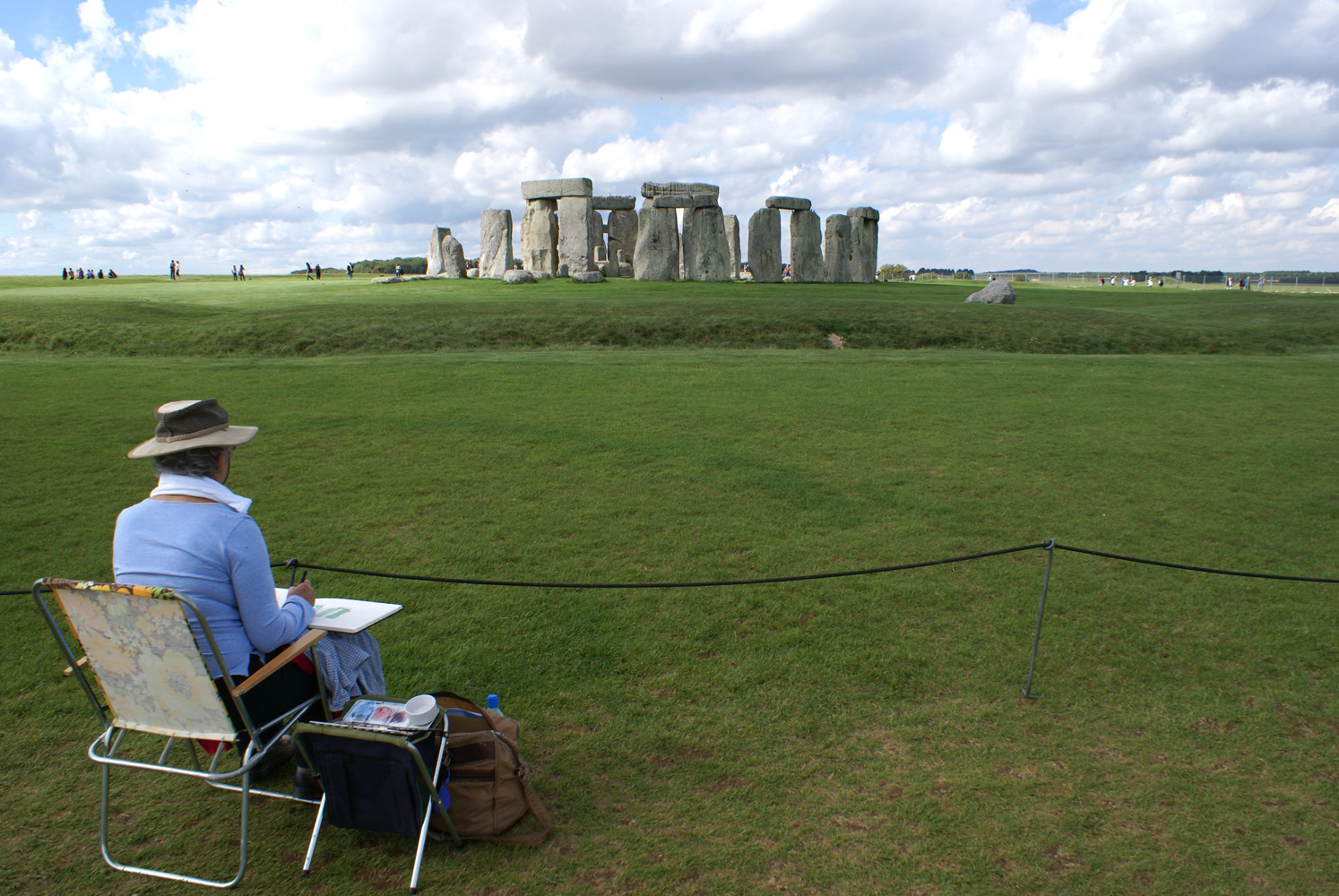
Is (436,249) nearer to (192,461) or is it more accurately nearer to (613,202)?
(613,202)

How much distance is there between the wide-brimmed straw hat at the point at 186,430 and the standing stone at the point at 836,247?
36.1 meters

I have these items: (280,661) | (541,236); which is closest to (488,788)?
(280,661)

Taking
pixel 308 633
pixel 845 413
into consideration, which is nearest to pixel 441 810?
pixel 308 633

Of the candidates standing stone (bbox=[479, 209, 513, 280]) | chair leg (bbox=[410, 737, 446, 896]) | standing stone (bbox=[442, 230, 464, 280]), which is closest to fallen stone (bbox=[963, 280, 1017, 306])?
standing stone (bbox=[479, 209, 513, 280])

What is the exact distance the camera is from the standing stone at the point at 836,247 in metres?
37.7

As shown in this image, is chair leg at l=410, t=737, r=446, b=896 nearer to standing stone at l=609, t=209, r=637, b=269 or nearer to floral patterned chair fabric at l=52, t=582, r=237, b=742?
floral patterned chair fabric at l=52, t=582, r=237, b=742

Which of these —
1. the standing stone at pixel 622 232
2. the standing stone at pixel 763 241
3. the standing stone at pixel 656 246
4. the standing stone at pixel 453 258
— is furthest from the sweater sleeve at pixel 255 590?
the standing stone at pixel 453 258

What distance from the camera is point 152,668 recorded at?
3.13m

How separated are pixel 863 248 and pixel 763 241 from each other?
20.6ft

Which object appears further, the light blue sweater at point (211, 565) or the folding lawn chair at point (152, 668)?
the light blue sweater at point (211, 565)

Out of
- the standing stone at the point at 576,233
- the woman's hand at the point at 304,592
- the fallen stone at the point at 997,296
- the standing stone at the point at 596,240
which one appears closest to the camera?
the woman's hand at the point at 304,592

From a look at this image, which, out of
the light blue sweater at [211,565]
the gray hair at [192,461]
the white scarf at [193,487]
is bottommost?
the light blue sweater at [211,565]

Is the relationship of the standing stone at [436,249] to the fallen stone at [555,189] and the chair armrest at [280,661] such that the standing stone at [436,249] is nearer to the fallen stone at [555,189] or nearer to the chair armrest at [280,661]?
the fallen stone at [555,189]

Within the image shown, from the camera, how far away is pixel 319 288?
30.9 m
